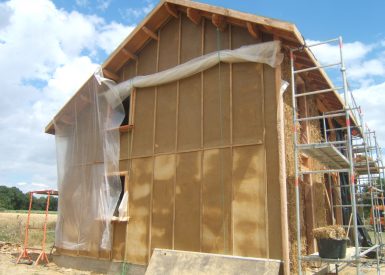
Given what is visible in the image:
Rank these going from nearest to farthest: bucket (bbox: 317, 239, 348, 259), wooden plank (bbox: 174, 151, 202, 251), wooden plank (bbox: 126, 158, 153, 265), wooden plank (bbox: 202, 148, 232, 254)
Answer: bucket (bbox: 317, 239, 348, 259) < wooden plank (bbox: 202, 148, 232, 254) < wooden plank (bbox: 174, 151, 202, 251) < wooden plank (bbox: 126, 158, 153, 265)

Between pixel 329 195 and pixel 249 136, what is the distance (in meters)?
4.92

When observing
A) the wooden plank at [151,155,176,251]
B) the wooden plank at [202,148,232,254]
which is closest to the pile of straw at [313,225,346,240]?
the wooden plank at [202,148,232,254]

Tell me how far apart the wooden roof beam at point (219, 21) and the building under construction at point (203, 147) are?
0.05m

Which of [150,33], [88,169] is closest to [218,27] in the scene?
[150,33]

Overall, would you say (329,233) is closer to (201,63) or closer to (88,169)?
(201,63)

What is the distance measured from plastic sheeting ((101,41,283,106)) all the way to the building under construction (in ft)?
0.10

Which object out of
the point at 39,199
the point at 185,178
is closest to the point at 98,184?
the point at 185,178

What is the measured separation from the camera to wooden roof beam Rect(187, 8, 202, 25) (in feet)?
29.9

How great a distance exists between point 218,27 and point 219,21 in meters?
0.22

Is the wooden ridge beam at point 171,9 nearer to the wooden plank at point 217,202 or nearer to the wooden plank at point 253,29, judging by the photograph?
the wooden plank at point 253,29

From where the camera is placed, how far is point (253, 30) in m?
7.95

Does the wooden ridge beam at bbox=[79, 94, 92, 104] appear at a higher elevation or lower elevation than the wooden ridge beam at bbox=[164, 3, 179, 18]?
lower

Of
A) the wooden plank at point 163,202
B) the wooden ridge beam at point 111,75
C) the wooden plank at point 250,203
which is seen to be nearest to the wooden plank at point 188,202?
the wooden plank at point 163,202

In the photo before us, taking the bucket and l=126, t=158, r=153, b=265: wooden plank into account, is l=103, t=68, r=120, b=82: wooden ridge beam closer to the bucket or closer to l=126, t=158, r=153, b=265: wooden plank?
l=126, t=158, r=153, b=265: wooden plank
